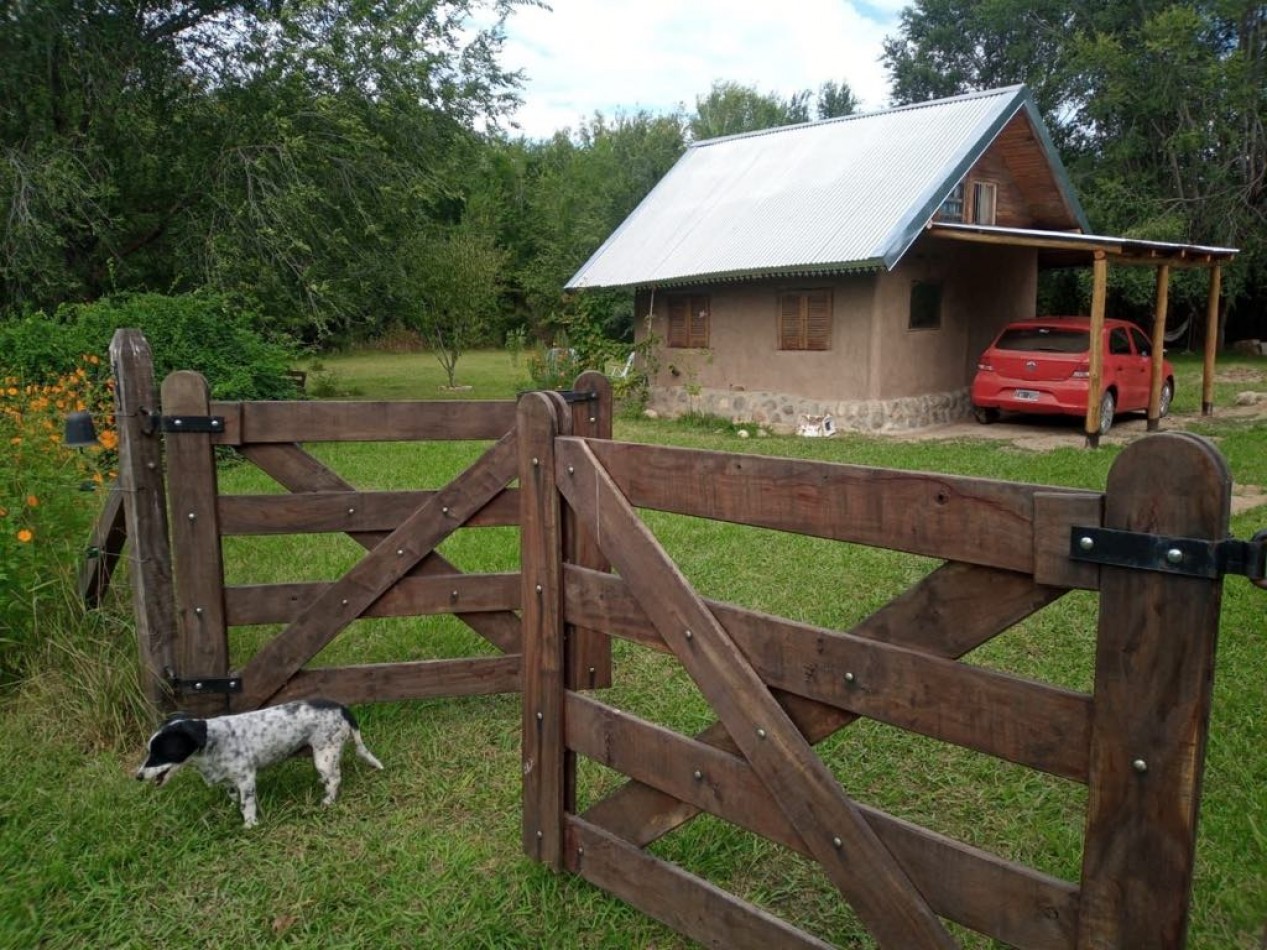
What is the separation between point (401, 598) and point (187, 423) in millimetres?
1181

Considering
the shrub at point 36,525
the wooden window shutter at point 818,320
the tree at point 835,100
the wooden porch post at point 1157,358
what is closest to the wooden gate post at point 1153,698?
the shrub at point 36,525

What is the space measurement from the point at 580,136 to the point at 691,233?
4897cm

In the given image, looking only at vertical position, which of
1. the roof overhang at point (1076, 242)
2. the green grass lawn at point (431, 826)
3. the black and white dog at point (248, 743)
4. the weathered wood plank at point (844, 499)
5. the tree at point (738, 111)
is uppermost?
the tree at point (738, 111)

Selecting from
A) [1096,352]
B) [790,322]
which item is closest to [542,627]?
[1096,352]

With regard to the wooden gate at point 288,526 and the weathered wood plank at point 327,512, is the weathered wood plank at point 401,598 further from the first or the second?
the weathered wood plank at point 327,512

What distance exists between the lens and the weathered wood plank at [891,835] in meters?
2.10

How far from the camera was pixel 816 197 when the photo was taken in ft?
55.6

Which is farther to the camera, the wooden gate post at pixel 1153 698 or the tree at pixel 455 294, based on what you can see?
the tree at pixel 455 294

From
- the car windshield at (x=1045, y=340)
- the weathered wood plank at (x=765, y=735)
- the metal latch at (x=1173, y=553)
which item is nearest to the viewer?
the metal latch at (x=1173, y=553)

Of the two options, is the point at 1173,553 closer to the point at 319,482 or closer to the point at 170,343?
the point at 319,482

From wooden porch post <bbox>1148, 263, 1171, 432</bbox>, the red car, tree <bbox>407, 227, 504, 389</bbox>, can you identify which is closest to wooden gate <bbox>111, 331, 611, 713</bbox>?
the red car

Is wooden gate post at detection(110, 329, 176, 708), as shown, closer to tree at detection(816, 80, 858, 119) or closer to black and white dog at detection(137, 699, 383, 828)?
black and white dog at detection(137, 699, 383, 828)

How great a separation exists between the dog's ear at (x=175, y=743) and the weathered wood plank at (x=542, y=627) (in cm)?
127

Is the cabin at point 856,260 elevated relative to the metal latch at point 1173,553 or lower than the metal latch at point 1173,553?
elevated
